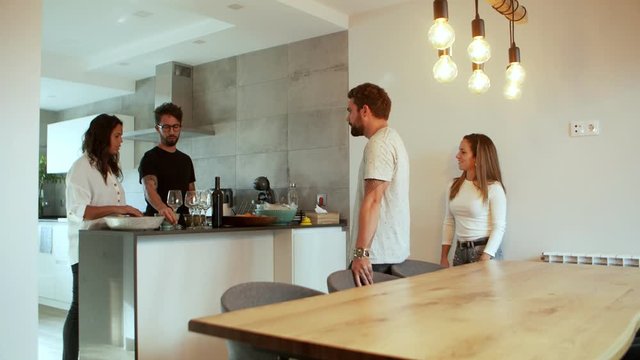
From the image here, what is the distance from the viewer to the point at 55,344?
158 inches

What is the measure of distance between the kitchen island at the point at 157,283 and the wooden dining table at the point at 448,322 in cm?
143

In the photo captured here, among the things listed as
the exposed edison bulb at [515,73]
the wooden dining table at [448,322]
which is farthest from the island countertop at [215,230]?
the exposed edison bulb at [515,73]

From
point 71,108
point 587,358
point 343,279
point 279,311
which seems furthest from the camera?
point 71,108

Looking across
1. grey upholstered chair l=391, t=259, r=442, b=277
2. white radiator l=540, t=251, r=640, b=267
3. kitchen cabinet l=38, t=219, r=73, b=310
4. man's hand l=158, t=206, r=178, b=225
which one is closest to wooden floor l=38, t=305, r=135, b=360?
kitchen cabinet l=38, t=219, r=73, b=310

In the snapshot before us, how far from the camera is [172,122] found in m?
3.44

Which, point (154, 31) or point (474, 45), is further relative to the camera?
point (154, 31)

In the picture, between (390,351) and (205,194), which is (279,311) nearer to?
(390,351)

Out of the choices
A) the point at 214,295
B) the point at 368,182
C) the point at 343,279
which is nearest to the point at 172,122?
the point at 214,295

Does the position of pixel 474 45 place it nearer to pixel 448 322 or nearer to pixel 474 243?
pixel 448 322

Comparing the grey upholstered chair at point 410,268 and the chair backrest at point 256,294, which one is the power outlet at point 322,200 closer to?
the grey upholstered chair at point 410,268

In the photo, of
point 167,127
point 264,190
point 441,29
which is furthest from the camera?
point 264,190

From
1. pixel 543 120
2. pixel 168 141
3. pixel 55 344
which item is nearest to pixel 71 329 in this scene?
pixel 168 141

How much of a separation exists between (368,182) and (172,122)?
1.67m

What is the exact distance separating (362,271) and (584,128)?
184 centimetres
